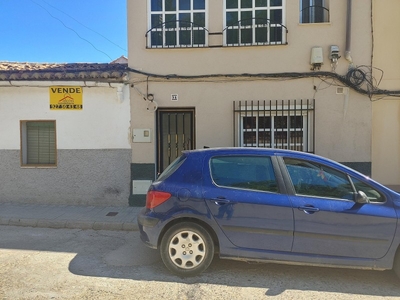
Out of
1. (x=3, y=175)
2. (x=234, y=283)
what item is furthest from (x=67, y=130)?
(x=234, y=283)

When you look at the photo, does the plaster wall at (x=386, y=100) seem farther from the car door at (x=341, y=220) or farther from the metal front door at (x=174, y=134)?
the metal front door at (x=174, y=134)

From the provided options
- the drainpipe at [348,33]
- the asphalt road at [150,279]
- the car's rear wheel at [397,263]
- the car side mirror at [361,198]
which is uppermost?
the drainpipe at [348,33]

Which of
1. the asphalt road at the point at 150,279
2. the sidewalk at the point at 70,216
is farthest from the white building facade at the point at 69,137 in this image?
the asphalt road at the point at 150,279

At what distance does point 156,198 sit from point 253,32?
4.78 meters

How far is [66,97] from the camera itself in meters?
6.78

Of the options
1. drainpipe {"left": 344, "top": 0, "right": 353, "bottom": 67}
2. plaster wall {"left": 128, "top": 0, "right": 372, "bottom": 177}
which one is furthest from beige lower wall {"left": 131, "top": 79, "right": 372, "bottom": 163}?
drainpipe {"left": 344, "top": 0, "right": 353, "bottom": 67}

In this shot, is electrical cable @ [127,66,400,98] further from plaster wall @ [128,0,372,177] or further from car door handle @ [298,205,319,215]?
car door handle @ [298,205,319,215]

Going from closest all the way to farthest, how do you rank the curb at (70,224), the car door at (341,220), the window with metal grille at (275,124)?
the car door at (341,220) → the curb at (70,224) → the window with metal grille at (275,124)

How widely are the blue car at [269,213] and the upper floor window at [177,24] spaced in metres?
3.99

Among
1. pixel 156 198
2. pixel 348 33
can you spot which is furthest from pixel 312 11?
pixel 156 198

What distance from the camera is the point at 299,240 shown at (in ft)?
11.2

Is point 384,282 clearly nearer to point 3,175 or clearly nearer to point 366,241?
point 366,241

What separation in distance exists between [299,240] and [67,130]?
5706 millimetres

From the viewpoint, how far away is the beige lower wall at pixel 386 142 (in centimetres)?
657
